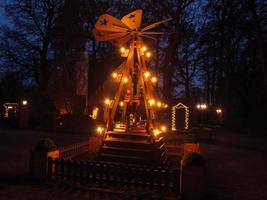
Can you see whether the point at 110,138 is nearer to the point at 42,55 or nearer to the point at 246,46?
the point at 42,55

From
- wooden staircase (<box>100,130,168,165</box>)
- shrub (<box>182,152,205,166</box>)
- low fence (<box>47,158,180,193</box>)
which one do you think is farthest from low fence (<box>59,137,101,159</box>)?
shrub (<box>182,152,205,166</box>)

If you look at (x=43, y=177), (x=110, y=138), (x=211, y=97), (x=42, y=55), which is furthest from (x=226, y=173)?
(x=211, y=97)

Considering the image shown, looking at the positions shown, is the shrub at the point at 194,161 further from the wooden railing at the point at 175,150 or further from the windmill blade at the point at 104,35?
the windmill blade at the point at 104,35

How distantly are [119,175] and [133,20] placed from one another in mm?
6194

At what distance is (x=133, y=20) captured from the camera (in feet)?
37.5

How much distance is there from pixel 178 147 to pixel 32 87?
2203cm

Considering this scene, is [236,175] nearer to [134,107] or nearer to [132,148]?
[132,148]

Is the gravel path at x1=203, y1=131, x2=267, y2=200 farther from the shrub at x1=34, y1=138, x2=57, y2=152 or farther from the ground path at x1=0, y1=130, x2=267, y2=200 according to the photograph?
the shrub at x1=34, y1=138, x2=57, y2=152

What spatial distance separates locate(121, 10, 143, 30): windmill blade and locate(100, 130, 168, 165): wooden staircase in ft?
13.7

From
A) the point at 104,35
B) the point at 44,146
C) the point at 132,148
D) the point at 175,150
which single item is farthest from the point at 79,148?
the point at 104,35

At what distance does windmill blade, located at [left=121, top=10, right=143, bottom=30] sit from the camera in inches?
448

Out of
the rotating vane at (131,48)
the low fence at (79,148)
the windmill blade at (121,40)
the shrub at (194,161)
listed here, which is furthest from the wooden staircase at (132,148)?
the windmill blade at (121,40)

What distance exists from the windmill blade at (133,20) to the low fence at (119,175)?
5.72 m

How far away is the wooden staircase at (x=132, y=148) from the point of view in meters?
10.4
